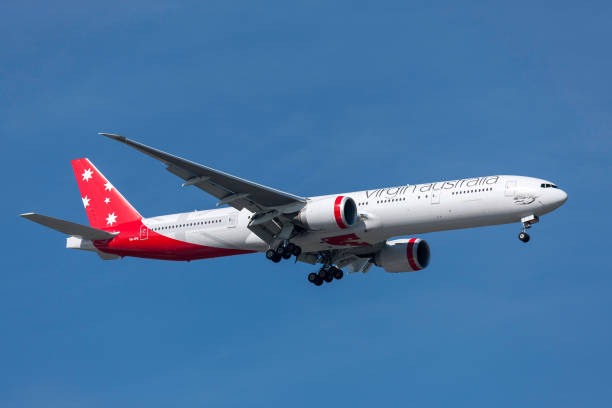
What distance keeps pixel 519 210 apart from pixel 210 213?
1559 centimetres

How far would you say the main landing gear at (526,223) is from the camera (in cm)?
4484

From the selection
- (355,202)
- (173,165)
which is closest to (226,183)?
(173,165)

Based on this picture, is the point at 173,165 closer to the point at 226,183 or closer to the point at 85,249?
the point at 226,183

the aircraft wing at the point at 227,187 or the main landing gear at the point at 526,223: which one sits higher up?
the aircraft wing at the point at 227,187

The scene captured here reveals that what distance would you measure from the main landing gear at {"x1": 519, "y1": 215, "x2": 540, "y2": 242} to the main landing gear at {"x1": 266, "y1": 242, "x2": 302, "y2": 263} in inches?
416

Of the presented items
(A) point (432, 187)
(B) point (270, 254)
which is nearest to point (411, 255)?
(A) point (432, 187)

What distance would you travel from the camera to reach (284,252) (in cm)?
4734

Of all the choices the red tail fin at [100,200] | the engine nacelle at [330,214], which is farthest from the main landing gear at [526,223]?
the red tail fin at [100,200]

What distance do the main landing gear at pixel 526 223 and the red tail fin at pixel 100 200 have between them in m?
20.4

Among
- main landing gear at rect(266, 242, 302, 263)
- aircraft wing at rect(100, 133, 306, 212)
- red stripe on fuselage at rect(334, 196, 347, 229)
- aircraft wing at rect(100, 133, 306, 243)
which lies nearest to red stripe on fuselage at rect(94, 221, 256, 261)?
main landing gear at rect(266, 242, 302, 263)

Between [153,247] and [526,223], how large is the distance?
19068 millimetres

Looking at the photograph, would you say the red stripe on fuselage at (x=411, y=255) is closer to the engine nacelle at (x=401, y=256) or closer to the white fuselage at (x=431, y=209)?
the engine nacelle at (x=401, y=256)

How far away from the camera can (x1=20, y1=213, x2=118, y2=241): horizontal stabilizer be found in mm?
47844

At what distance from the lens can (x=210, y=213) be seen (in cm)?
5056
